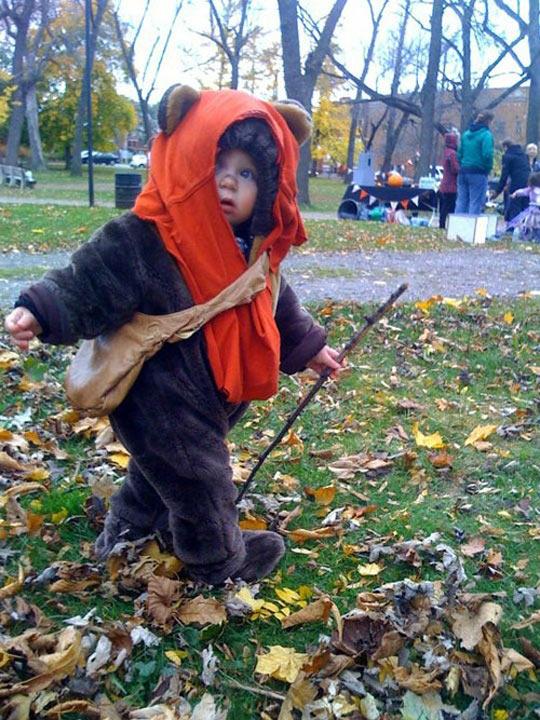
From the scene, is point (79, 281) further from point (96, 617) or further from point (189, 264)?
point (96, 617)

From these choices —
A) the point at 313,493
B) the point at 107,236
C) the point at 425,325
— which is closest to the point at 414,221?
the point at 425,325

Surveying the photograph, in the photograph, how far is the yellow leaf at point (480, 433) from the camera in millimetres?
4102

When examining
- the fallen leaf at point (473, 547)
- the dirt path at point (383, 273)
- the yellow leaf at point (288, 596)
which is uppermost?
the dirt path at point (383, 273)

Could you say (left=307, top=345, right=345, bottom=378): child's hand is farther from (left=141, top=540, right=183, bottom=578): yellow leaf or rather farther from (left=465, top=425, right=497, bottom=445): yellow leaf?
(left=465, top=425, right=497, bottom=445): yellow leaf

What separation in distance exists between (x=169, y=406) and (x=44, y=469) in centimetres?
135

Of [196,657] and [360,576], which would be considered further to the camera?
[360,576]

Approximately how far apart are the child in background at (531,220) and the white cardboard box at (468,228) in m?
1.61

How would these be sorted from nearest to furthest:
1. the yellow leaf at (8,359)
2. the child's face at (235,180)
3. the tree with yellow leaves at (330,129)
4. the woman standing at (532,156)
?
the child's face at (235,180) → the yellow leaf at (8,359) → the woman standing at (532,156) → the tree with yellow leaves at (330,129)

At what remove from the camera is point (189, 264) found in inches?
93.2

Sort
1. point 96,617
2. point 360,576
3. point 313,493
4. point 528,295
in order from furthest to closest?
1. point 528,295
2. point 313,493
3. point 360,576
4. point 96,617

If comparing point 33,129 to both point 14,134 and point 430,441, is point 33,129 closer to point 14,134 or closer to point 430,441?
point 14,134

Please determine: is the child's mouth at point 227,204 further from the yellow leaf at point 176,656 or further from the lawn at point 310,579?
the yellow leaf at point 176,656

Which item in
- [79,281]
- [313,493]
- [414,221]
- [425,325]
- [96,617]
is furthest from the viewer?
[414,221]

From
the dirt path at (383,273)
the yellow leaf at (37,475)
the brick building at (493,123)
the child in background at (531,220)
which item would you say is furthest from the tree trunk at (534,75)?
the brick building at (493,123)
